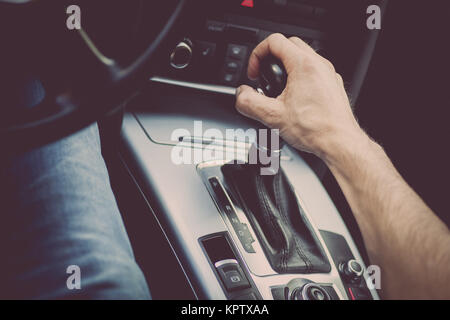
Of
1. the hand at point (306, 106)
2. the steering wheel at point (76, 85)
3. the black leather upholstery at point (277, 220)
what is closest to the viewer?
the steering wheel at point (76, 85)

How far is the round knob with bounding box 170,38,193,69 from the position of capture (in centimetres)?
84

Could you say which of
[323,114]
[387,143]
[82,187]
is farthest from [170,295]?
[387,143]

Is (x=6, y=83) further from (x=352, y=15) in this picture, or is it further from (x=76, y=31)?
(x=352, y=15)

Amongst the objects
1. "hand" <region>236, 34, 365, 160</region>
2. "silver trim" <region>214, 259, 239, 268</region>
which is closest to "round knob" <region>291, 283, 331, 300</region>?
"silver trim" <region>214, 259, 239, 268</region>

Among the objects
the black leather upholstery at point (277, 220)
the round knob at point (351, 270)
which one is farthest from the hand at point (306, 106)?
the round knob at point (351, 270)

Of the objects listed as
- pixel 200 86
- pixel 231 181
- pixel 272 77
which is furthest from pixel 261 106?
pixel 200 86

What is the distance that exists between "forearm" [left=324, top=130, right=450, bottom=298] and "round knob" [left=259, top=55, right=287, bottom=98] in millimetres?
124

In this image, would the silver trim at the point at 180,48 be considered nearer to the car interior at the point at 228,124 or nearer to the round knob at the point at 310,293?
the car interior at the point at 228,124

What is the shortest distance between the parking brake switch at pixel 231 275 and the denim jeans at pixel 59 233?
0.12 meters

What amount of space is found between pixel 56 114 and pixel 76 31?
0.11 metres

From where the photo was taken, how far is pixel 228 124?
97 centimetres

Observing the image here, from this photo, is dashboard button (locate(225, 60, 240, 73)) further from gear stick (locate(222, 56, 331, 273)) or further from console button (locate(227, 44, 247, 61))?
gear stick (locate(222, 56, 331, 273))

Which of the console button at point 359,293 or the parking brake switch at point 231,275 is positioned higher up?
the parking brake switch at point 231,275

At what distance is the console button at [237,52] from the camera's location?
88 centimetres
